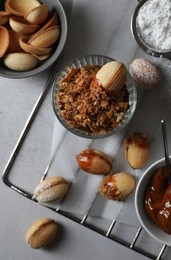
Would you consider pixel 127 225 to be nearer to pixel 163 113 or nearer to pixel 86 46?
pixel 163 113

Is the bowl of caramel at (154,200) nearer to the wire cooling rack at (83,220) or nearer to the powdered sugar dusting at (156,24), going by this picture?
the wire cooling rack at (83,220)

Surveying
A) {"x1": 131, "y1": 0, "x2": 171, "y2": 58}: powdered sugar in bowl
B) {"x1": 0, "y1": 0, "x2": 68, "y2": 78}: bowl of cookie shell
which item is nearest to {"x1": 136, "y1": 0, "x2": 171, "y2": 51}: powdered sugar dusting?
{"x1": 131, "y1": 0, "x2": 171, "y2": 58}: powdered sugar in bowl

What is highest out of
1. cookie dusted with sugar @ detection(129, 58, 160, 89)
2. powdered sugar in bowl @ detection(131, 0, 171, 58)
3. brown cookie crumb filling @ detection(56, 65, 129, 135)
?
Result: powdered sugar in bowl @ detection(131, 0, 171, 58)

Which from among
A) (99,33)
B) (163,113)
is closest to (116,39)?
(99,33)

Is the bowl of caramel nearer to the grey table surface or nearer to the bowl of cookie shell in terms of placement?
the grey table surface

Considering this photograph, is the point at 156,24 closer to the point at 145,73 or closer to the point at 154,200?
the point at 145,73

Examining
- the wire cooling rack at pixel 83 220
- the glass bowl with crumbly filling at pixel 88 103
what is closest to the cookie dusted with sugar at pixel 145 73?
the glass bowl with crumbly filling at pixel 88 103

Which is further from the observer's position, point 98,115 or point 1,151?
point 1,151
